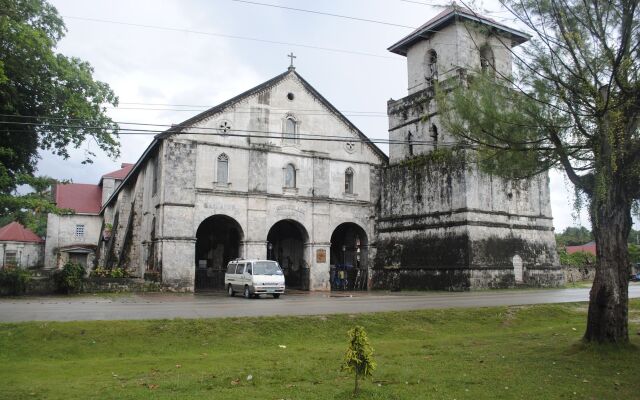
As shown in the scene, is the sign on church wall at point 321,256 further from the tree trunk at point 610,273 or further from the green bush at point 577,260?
the green bush at point 577,260

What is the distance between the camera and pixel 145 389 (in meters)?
7.52

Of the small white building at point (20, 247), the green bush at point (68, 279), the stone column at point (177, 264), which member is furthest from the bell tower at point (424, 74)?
the small white building at point (20, 247)

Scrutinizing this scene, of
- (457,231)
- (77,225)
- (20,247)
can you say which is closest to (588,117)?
(457,231)

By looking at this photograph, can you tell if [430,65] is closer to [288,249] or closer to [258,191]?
[258,191]

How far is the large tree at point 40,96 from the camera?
19.9 metres

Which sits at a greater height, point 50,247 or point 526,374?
point 50,247

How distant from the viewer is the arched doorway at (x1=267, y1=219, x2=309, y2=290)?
35500mm

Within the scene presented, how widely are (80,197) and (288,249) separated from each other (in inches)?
1015

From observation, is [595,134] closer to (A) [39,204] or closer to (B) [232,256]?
(A) [39,204]

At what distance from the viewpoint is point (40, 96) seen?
22125 mm

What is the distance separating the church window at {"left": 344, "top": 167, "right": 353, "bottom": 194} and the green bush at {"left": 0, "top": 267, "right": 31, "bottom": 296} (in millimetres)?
18500

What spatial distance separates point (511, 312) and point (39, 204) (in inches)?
679

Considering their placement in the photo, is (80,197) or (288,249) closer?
(288,249)

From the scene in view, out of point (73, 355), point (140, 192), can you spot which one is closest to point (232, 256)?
point (140, 192)
